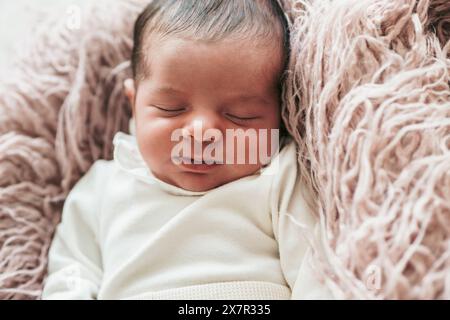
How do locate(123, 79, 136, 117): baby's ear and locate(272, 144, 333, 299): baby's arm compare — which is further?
locate(123, 79, 136, 117): baby's ear

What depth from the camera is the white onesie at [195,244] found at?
854 mm

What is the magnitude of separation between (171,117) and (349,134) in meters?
0.27

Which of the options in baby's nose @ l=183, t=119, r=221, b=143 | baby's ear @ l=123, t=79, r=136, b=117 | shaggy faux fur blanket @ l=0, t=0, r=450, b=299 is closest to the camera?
shaggy faux fur blanket @ l=0, t=0, r=450, b=299

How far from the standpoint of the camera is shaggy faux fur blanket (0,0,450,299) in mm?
718

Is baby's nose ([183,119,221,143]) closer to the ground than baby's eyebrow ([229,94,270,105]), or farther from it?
closer to the ground

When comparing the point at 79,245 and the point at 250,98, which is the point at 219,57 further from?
the point at 79,245

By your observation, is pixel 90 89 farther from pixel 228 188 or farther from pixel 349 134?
pixel 349 134

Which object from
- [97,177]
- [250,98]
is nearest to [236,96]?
[250,98]

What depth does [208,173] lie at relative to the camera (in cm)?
90

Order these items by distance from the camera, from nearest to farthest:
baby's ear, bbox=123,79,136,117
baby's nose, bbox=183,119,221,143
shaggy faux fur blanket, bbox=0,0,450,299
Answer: shaggy faux fur blanket, bbox=0,0,450,299 < baby's nose, bbox=183,119,221,143 < baby's ear, bbox=123,79,136,117

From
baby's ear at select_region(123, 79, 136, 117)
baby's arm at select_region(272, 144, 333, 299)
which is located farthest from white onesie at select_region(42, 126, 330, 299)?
baby's ear at select_region(123, 79, 136, 117)

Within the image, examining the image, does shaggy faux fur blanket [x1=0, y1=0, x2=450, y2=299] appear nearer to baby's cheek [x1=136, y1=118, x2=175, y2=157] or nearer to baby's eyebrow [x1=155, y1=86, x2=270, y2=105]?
baby's eyebrow [x1=155, y1=86, x2=270, y2=105]

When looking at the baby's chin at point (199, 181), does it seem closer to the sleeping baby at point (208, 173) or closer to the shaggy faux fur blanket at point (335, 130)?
the sleeping baby at point (208, 173)

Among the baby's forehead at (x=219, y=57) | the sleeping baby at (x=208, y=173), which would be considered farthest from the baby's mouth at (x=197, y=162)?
the baby's forehead at (x=219, y=57)
